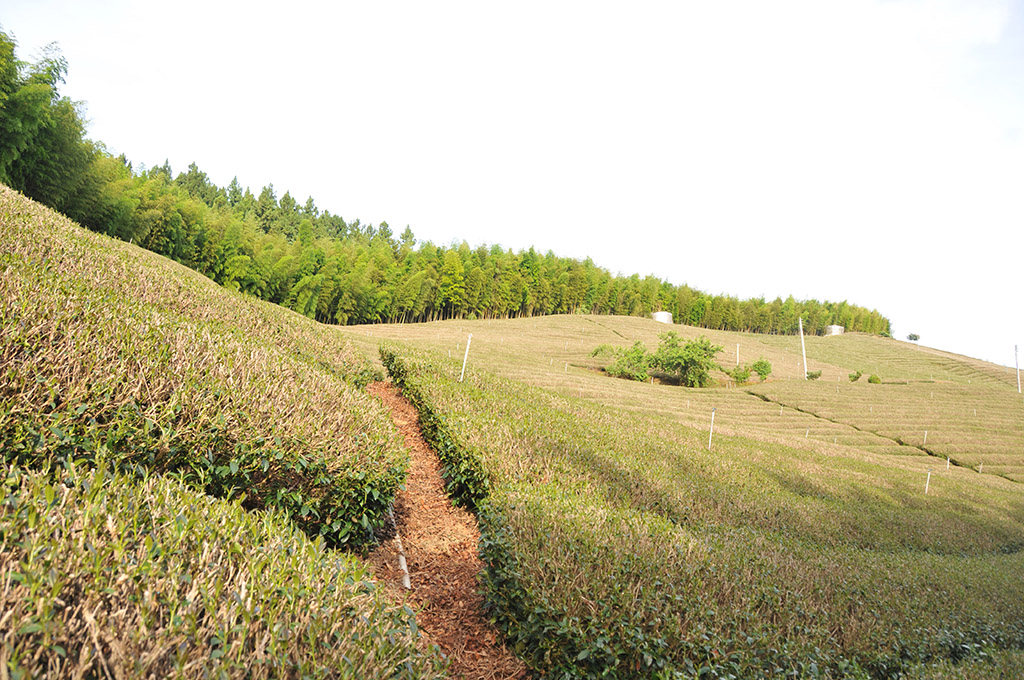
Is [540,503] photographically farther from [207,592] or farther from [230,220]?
[230,220]

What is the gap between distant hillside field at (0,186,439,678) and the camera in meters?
1.76

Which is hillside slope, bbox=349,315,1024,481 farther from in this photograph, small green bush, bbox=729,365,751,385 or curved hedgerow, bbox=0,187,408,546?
curved hedgerow, bbox=0,187,408,546

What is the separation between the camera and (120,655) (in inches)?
64.8

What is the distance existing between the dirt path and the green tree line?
2636 centimetres

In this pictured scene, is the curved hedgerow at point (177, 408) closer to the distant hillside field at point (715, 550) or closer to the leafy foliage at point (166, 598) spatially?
the leafy foliage at point (166, 598)

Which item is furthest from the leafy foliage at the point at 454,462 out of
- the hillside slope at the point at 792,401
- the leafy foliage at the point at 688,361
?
the leafy foliage at the point at 688,361

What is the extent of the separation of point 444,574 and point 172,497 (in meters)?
3.48

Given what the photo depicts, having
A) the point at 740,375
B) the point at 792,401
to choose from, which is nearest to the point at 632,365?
the point at 740,375

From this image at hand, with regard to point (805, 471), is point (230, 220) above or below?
above

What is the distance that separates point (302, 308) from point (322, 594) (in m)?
52.1

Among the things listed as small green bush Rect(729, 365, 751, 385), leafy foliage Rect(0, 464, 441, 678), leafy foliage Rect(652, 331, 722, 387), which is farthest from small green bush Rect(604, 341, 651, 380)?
leafy foliage Rect(0, 464, 441, 678)

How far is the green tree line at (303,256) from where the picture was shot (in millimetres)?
23438

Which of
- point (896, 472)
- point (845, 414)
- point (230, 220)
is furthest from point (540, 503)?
point (230, 220)

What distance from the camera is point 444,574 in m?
5.55
